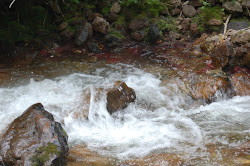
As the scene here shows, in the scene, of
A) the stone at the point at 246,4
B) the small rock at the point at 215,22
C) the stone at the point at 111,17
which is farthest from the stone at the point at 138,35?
the stone at the point at 246,4

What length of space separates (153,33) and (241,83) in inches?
160

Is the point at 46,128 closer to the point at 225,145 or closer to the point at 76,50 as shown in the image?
the point at 225,145

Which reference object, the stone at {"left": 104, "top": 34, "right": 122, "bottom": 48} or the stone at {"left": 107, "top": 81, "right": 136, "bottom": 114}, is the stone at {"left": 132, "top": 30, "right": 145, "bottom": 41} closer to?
the stone at {"left": 104, "top": 34, "right": 122, "bottom": 48}

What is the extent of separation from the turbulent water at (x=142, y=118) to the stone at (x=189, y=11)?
15.4 feet

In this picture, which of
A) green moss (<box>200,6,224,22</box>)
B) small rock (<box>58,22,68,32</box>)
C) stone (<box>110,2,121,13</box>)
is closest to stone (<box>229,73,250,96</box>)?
green moss (<box>200,6,224,22</box>)

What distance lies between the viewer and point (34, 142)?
135 inches

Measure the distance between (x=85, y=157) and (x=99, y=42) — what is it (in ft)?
19.8

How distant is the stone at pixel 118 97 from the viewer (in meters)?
5.16

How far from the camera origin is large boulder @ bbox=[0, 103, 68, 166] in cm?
323

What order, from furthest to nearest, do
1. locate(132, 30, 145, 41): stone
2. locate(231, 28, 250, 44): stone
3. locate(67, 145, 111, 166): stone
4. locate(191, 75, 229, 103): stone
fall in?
1. locate(132, 30, 145, 41): stone
2. locate(231, 28, 250, 44): stone
3. locate(191, 75, 229, 103): stone
4. locate(67, 145, 111, 166): stone

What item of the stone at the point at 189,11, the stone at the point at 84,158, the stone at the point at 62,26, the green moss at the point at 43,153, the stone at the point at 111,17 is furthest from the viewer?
the stone at the point at 189,11

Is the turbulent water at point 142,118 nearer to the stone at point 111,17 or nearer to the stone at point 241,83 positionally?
the stone at point 241,83

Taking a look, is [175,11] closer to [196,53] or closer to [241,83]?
[196,53]

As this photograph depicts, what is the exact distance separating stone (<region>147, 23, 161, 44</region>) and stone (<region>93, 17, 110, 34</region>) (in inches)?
69.6
